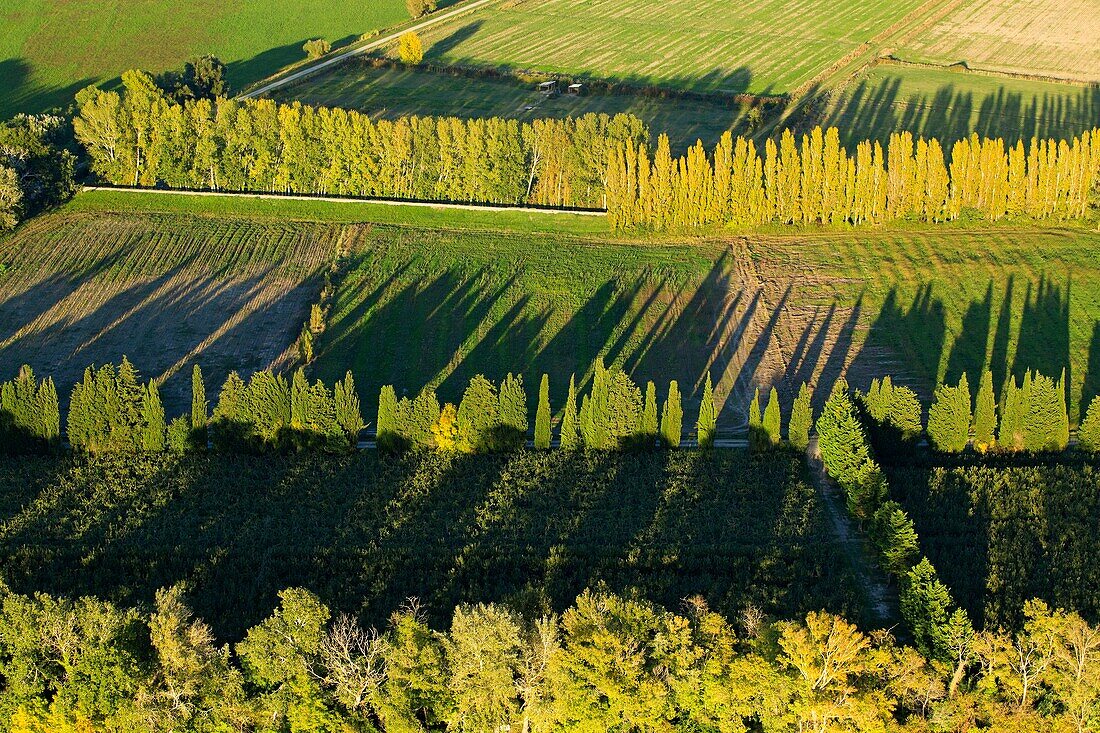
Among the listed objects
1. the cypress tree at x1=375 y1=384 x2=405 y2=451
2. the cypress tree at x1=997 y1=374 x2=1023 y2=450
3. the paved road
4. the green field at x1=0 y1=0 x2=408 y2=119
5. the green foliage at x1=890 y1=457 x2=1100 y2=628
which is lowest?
the green foliage at x1=890 y1=457 x2=1100 y2=628

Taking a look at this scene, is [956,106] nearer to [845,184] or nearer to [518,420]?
[845,184]

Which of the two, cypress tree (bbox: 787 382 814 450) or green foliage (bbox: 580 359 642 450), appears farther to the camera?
green foliage (bbox: 580 359 642 450)

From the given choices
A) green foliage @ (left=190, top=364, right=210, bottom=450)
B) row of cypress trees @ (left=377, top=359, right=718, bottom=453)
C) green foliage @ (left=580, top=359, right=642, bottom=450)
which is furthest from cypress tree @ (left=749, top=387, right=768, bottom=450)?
green foliage @ (left=190, top=364, right=210, bottom=450)

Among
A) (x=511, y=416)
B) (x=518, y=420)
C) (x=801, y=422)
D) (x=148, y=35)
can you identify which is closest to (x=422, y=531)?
(x=511, y=416)

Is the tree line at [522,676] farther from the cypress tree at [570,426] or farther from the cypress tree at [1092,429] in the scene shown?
the cypress tree at [1092,429]

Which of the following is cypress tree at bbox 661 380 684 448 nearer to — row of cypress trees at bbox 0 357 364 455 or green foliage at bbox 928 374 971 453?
green foliage at bbox 928 374 971 453

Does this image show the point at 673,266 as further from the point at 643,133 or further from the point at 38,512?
the point at 38,512
